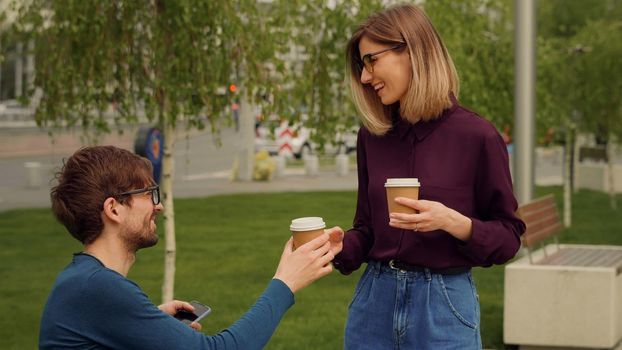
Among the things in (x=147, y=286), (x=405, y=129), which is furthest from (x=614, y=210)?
(x=405, y=129)

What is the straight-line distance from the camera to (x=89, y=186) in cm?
280

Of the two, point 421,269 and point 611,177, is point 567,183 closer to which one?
point 611,177

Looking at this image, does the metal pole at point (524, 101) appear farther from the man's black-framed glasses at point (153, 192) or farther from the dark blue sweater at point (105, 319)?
the dark blue sweater at point (105, 319)

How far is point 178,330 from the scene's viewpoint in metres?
2.75

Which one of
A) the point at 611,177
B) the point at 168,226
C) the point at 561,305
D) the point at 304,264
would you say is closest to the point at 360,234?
the point at 304,264

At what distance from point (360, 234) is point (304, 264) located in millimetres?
658

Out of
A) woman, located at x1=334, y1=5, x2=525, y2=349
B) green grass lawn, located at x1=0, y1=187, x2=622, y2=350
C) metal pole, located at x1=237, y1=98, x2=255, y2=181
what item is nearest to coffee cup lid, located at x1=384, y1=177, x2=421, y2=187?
woman, located at x1=334, y1=5, x2=525, y2=349

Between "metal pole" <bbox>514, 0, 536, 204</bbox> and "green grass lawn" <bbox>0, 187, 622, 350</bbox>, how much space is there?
3.40 feet

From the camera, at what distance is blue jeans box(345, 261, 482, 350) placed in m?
3.38

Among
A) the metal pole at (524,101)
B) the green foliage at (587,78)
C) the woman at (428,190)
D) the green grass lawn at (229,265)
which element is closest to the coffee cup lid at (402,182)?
the woman at (428,190)

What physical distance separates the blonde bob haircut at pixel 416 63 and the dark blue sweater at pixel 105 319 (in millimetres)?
974

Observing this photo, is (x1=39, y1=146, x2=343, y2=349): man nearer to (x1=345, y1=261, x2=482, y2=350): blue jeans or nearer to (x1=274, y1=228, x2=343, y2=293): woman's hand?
(x1=274, y1=228, x2=343, y2=293): woman's hand

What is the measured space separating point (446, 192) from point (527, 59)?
28.5ft

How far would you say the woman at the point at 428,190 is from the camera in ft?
11.1
